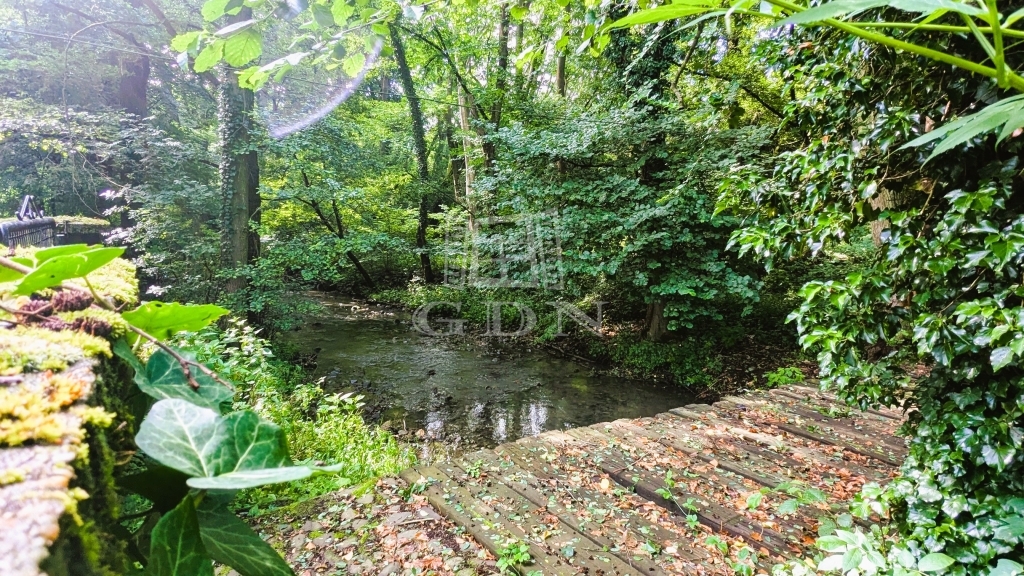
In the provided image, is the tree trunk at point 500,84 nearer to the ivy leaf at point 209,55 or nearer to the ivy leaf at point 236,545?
the ivy leaf at point 209,55

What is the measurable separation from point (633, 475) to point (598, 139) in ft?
14.1

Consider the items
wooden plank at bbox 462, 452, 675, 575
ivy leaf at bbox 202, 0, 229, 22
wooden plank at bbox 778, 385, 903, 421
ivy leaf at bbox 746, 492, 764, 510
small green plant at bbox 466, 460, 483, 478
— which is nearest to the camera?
ivy leaf at bbox 202, 0, 229, 22

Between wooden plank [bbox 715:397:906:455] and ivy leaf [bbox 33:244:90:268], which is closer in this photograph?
ivy leaf [bbox 33:244:90:268]

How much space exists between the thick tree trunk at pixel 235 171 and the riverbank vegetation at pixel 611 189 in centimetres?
4

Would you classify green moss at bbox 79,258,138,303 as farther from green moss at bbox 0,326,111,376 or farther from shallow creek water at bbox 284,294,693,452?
shallow creek water at bbox 284,294,693,452

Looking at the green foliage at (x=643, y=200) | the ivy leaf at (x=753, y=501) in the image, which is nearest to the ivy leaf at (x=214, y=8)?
the ivy leaf at (x=753, y=501)

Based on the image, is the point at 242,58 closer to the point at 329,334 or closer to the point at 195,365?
the point at 195,365

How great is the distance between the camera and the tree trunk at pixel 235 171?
575cm

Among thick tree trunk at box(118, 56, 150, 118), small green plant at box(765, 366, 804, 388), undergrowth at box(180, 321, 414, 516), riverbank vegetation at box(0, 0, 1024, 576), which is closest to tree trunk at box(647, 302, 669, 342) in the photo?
riverbank vegetation at box(0, 0, 1024, 576)

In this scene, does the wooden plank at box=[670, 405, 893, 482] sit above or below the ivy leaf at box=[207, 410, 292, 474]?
below

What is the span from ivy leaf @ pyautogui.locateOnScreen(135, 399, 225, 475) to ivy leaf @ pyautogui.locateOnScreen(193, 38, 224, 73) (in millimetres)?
926

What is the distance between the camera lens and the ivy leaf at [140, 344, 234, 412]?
0.59 meters

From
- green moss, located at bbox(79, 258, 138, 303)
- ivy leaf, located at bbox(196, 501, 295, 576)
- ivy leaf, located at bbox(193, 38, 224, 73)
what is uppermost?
ivy leaf, located at bbox(193, 38, 224, 73)

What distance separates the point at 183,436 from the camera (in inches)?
18.5
